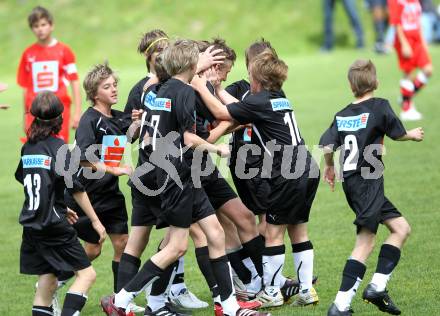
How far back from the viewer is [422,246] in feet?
26.0

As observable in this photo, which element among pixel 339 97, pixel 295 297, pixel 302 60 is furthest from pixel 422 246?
pixel 302 60

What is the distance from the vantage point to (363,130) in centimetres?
621

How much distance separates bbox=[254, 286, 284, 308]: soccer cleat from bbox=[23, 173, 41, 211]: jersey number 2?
1773mm

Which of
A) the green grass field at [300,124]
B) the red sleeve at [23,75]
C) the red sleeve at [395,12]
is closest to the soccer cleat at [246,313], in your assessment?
the green grass field at [300,124]

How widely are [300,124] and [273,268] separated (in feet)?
26.7

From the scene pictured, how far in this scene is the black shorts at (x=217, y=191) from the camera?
6773mm

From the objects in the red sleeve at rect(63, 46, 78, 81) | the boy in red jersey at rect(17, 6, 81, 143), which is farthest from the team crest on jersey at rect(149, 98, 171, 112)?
the red sleeve at rect(63, 46, 78, 81)

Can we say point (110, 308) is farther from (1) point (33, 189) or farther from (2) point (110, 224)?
A: (1) point (33, 189)

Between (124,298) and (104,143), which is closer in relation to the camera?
(124,298)

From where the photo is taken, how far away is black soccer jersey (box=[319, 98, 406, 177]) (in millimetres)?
6191

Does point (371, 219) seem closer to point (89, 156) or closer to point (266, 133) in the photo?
point (266, 133)

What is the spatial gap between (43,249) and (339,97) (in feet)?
38.3

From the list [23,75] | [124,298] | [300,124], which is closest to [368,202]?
[124,298]

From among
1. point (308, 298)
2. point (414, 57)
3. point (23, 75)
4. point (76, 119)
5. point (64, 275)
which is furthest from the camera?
point (414, 57)
